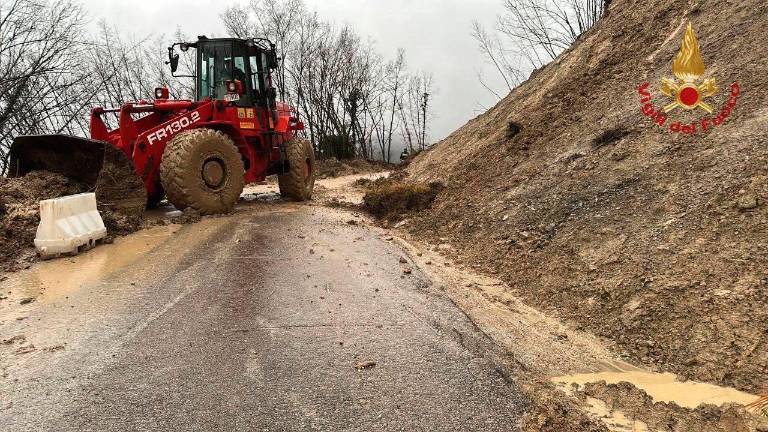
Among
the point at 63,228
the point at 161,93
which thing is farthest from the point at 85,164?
the point at 161,93

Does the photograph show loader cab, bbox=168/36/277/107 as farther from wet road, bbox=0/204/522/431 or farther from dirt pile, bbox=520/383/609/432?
dirt pile, bbox=520/383/609/432

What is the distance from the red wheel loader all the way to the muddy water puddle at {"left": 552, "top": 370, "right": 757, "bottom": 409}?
7087 millimetres

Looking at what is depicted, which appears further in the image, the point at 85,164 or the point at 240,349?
the point at 85,164

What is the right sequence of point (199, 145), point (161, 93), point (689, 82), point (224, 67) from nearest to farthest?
point (689, 82) < point (199, 145) < point (161, 93) < point (224, 67)

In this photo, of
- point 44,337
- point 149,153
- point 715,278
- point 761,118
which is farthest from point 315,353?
point 149,153

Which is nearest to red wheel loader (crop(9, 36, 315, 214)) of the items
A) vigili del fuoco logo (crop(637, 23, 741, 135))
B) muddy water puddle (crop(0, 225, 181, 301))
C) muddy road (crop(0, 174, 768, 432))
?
muddy water puddle (crop(0, 225, 181, 301))

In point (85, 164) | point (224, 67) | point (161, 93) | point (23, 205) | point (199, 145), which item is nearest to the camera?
point (23, 205)

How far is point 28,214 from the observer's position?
698 centimetres

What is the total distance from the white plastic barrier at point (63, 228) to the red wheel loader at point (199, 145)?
1.27m

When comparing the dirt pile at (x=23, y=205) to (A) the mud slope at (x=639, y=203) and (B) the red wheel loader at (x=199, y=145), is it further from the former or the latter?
(A) the mud slope at (x=639, y=203)

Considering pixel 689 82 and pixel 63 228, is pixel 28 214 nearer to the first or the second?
pixel 63 228

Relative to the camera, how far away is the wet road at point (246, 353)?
9.73ft

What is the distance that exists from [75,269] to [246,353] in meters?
3.32

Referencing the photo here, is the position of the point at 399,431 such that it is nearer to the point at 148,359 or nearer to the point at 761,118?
the point at 148,359
